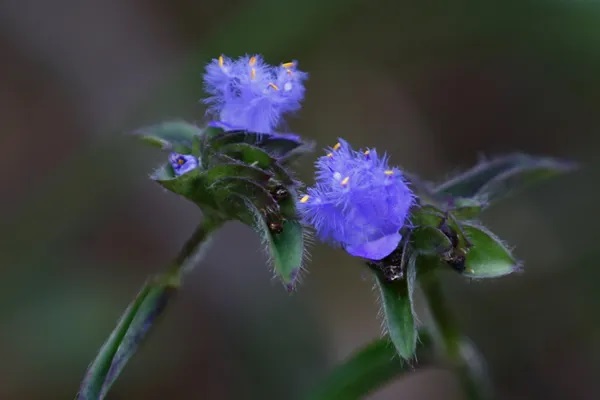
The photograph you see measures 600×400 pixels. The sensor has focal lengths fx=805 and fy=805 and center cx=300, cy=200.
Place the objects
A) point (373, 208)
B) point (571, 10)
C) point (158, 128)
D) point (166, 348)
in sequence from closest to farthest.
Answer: point (373, 208), point (158, 128), point (571, 10), point (166, 348)

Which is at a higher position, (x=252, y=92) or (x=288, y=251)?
(x=252, y=92)

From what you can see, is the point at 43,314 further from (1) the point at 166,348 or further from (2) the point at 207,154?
(2) the point at 207,154

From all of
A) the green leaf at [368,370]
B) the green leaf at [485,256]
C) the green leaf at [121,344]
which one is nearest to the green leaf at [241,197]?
the green leaf at [121,344]

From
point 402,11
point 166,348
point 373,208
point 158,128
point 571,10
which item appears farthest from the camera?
point 402,11

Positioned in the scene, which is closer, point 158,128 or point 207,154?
point 207,154

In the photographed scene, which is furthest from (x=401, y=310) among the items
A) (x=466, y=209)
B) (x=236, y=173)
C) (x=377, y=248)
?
(x=236, y=173)

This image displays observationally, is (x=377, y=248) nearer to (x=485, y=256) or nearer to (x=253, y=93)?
(x=485, y=256)

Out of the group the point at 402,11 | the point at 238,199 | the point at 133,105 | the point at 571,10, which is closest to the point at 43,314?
the point at 133,105
